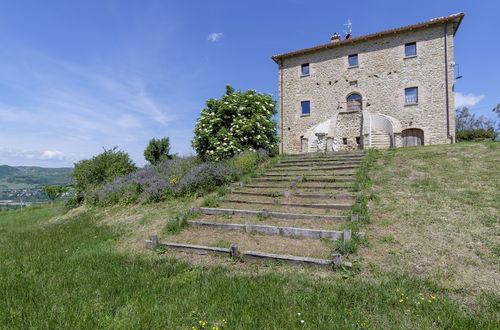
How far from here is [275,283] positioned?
11.5 feet

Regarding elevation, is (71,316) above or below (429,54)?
below

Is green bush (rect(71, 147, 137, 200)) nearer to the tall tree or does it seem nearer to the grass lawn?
the grass lawn

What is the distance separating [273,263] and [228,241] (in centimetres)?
132

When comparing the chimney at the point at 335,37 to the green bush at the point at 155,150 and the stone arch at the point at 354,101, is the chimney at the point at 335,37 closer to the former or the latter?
the stone arch at the point at 354,101

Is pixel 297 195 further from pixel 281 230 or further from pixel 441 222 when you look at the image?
pixel 441 222

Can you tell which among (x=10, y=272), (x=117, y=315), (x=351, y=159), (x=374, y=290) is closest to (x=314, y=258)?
(x=374, y=290)

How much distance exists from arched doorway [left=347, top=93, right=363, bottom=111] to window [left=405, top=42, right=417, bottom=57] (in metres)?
4.19

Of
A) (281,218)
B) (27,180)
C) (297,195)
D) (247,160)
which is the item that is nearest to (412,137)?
(247,160)

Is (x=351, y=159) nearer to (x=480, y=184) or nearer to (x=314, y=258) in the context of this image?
(x=480, y=184)

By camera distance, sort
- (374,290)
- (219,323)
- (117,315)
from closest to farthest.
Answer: (219,323) → (117,315) → (374,290)

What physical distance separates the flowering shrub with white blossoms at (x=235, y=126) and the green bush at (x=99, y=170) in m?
4.22

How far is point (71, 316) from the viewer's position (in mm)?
2828

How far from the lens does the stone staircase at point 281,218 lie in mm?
4711

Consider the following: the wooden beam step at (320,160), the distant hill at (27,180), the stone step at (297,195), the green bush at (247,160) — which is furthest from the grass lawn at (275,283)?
the distant hill at (27,180)
